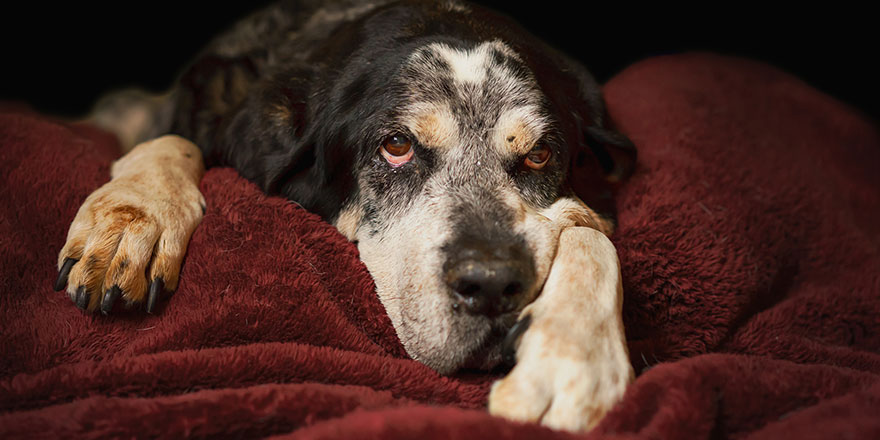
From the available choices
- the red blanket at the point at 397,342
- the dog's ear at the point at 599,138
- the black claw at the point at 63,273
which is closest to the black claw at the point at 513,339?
the red blanket at the point at 397,342

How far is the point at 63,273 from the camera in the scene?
180 centimetres

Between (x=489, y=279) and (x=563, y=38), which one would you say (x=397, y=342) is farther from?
(x=563, y=38)

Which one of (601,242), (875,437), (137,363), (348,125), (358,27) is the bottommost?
(137,363)

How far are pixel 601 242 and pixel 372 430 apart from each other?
90cm

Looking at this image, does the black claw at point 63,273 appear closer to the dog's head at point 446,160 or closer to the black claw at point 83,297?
the black claw at point 83,297

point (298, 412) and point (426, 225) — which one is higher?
point (426, 225)

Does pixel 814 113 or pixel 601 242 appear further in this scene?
pixel 814 113

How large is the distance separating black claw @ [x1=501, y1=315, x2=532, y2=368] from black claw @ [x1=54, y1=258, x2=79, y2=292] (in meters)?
1.26

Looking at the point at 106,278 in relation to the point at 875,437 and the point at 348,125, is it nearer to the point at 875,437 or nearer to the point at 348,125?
the point at 348,125

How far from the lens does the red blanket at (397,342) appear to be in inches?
54.9

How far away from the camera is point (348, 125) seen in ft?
7.20

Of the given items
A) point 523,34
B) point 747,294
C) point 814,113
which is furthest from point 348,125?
point 814,113

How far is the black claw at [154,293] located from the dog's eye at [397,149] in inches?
31.6

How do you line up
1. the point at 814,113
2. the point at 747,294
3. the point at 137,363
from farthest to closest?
the point at 814,113 → the point at 747,294 → the point at 137,363
